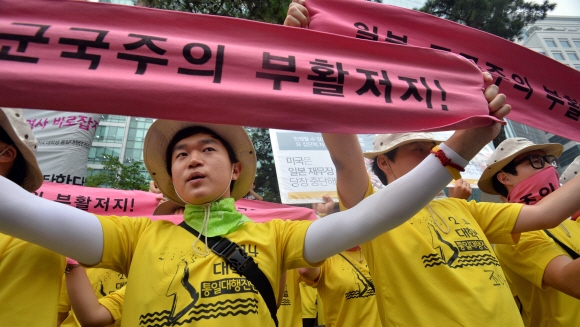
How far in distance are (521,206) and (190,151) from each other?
172 cm

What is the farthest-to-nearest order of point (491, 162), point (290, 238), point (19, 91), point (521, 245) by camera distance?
point (491, 162)
point (521, 245)
point (290, 238)
point (19, 91)

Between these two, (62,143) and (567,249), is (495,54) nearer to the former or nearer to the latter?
(567,249)

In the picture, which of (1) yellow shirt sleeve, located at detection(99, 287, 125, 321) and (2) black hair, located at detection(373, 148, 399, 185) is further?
(2) black hair, located at detection(373, 148, 399, 185)

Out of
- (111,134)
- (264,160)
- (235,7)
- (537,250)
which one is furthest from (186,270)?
(111,134)

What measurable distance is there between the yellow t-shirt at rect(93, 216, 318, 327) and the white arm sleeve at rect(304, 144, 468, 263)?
6.8 inches

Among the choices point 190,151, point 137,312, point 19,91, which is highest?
point 190,151

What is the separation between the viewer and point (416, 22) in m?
1.92

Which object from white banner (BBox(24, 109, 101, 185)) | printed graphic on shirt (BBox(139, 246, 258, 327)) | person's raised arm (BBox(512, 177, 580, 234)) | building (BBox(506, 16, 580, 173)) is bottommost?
printed graphic on shirt (BBox(139, 246, 258, 327))

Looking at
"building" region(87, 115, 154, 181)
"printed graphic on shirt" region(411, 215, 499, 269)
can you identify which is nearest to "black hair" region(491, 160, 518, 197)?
"printed graphic on shirt" region(411, 215, 499, 269)

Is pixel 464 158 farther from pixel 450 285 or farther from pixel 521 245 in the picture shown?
pixel 521 245

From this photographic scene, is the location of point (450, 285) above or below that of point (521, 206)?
below

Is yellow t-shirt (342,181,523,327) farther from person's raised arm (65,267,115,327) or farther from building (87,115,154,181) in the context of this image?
building (87,115,154,181)

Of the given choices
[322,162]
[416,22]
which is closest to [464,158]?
[416,22]

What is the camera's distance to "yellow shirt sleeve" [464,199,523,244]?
6.55 feet
